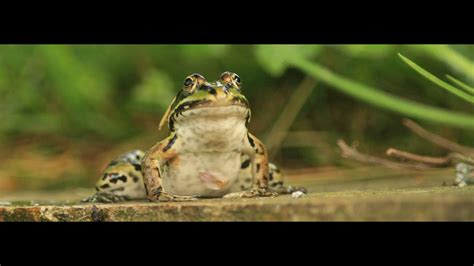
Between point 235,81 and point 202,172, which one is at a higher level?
point 235,81

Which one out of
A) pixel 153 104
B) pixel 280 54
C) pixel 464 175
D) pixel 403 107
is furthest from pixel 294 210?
pixel 153 104

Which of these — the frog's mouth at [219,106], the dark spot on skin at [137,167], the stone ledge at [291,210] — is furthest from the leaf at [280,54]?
the stone ledge at [291,210]

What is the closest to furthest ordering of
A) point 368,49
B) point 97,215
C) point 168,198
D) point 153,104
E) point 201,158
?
point 97,215
point 168,198
point 201,158
point 368,49
point 153,104

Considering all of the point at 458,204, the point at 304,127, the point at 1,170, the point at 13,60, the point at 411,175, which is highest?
the point at 13,60

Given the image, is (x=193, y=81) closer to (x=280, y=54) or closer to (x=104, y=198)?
(x=104, y=198)

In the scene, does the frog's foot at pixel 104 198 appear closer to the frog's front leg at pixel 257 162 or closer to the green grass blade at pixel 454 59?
the frog's front leg at pixel 257 162

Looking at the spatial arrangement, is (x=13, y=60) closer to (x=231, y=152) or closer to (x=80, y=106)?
(x=80, y=106)

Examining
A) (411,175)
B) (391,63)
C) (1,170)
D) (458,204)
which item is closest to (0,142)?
(1,170)
